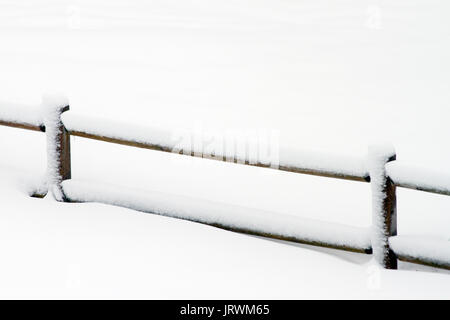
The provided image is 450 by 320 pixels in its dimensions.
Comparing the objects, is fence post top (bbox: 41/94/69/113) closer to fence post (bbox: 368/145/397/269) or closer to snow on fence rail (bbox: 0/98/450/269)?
snow on fence rail (bbox: 0/98/450/269)

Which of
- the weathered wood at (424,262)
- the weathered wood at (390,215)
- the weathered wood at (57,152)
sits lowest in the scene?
the weathered wood at (424,262)

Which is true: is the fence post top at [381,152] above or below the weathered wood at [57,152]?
below

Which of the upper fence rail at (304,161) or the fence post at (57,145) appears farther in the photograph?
the fence post at (57,145)

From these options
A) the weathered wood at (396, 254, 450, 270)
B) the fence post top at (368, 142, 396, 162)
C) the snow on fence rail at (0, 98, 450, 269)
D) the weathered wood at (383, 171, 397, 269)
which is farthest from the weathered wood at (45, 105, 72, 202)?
the weathered wood at (396, 254, 450, 270)

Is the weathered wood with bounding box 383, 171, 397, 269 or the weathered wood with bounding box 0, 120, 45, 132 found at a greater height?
the weathered wood with bounding box 0, 120, 45, 132

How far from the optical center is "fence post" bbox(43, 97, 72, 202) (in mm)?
5965

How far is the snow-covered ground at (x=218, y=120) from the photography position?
481 cm

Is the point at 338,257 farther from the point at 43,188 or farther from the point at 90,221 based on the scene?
the point at 43,188

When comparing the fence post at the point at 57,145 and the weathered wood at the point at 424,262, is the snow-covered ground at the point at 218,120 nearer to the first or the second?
the weathered wood at the point at 424,262

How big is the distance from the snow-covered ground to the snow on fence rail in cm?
12

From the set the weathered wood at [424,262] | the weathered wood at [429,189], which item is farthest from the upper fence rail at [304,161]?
the weathered wood at [424,262]

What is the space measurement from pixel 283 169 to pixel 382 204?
685 millimetres

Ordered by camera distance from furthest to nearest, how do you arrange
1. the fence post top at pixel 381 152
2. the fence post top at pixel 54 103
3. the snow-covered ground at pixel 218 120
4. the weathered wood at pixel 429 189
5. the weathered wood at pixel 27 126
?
the weathered wood at pixel 27 126, the fence post top at pixel 54 103, the fence post top at pixel 381 152, the weathered wood at pixel 429 189, the snow-covered ground at pixel 218 120

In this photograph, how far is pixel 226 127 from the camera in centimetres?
1098
